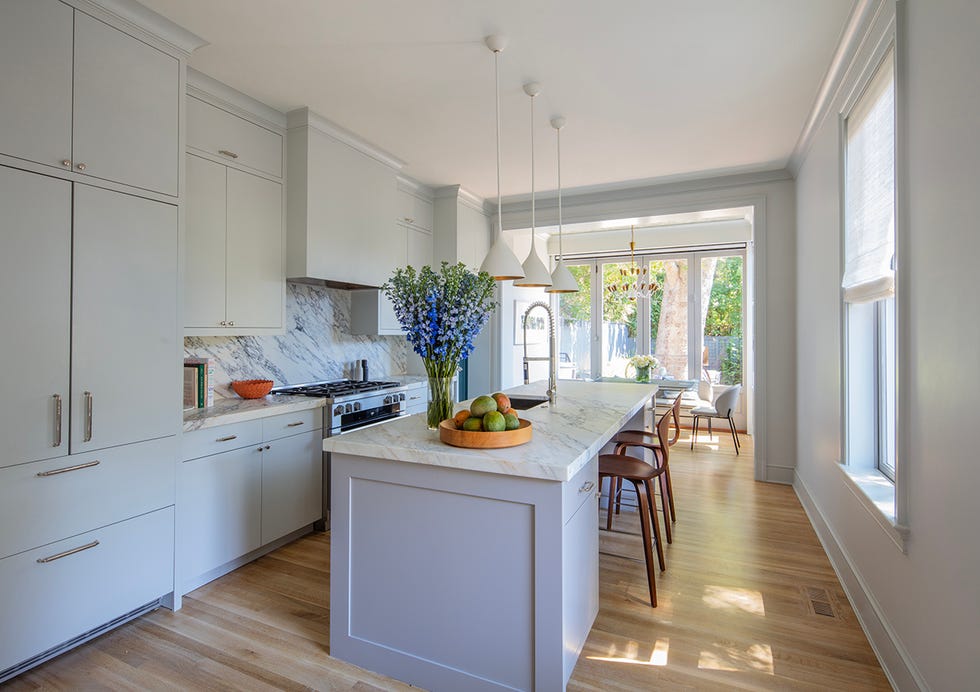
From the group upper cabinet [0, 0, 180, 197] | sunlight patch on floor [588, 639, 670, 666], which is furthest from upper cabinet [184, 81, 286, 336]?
sunlight patch on floor [588, 639, 670, 666]

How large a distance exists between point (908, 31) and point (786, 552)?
2679mm

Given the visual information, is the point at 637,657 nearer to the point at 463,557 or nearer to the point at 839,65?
the point at 463,557

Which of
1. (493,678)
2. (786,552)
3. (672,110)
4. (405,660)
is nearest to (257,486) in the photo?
(405,660)

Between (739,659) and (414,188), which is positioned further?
(414,188)

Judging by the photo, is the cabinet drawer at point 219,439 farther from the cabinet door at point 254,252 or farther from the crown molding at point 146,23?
the crown molding at point 146,23

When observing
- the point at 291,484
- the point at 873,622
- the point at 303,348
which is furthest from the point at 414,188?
the point at 873,622

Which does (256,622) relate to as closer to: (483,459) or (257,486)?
(257,486)

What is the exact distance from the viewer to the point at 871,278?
225 centimetres

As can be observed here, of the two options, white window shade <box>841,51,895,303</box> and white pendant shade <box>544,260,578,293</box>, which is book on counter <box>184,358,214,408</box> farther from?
white window shade <box>841,51,895,303</box>

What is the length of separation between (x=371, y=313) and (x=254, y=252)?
1213 millimetres

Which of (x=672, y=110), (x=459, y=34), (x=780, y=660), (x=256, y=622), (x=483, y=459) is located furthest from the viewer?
(x=672, y=110)

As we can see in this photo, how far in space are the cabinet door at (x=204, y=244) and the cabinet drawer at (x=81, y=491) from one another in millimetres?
810

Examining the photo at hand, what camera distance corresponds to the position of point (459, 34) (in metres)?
2.48

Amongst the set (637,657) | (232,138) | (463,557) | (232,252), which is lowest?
(637,657)
